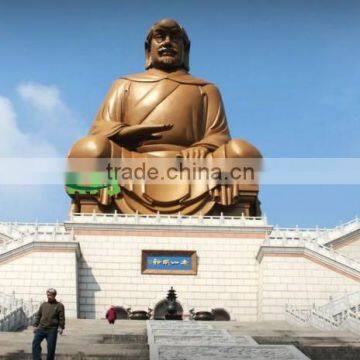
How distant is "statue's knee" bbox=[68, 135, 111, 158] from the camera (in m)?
22.6

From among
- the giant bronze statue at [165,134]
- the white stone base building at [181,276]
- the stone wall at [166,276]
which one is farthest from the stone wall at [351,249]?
the stone wall at [166,276]

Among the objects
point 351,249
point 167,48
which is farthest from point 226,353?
point 167,48

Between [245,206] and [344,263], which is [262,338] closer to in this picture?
[344,263]

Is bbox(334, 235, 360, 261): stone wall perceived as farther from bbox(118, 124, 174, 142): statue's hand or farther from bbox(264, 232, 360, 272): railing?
bbox(118, 124, 174, 142): statue's hand

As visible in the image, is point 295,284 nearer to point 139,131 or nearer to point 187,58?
point 139,131

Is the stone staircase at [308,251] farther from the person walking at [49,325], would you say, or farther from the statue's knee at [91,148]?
the person walking at [49,325]

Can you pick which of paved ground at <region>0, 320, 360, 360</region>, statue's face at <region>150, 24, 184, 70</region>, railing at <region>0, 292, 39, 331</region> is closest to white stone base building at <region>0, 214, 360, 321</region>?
railing at <region>0, 292, 39, 331</region>

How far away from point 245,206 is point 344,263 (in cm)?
447

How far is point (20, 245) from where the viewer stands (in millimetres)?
19828

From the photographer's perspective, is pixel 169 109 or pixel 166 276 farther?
pixel 169 109

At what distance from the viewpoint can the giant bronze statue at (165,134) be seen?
22516 millimetres

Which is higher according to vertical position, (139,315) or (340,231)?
(340,231)

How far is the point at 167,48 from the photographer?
87.8 feet

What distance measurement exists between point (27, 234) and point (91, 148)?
12.9 feet
